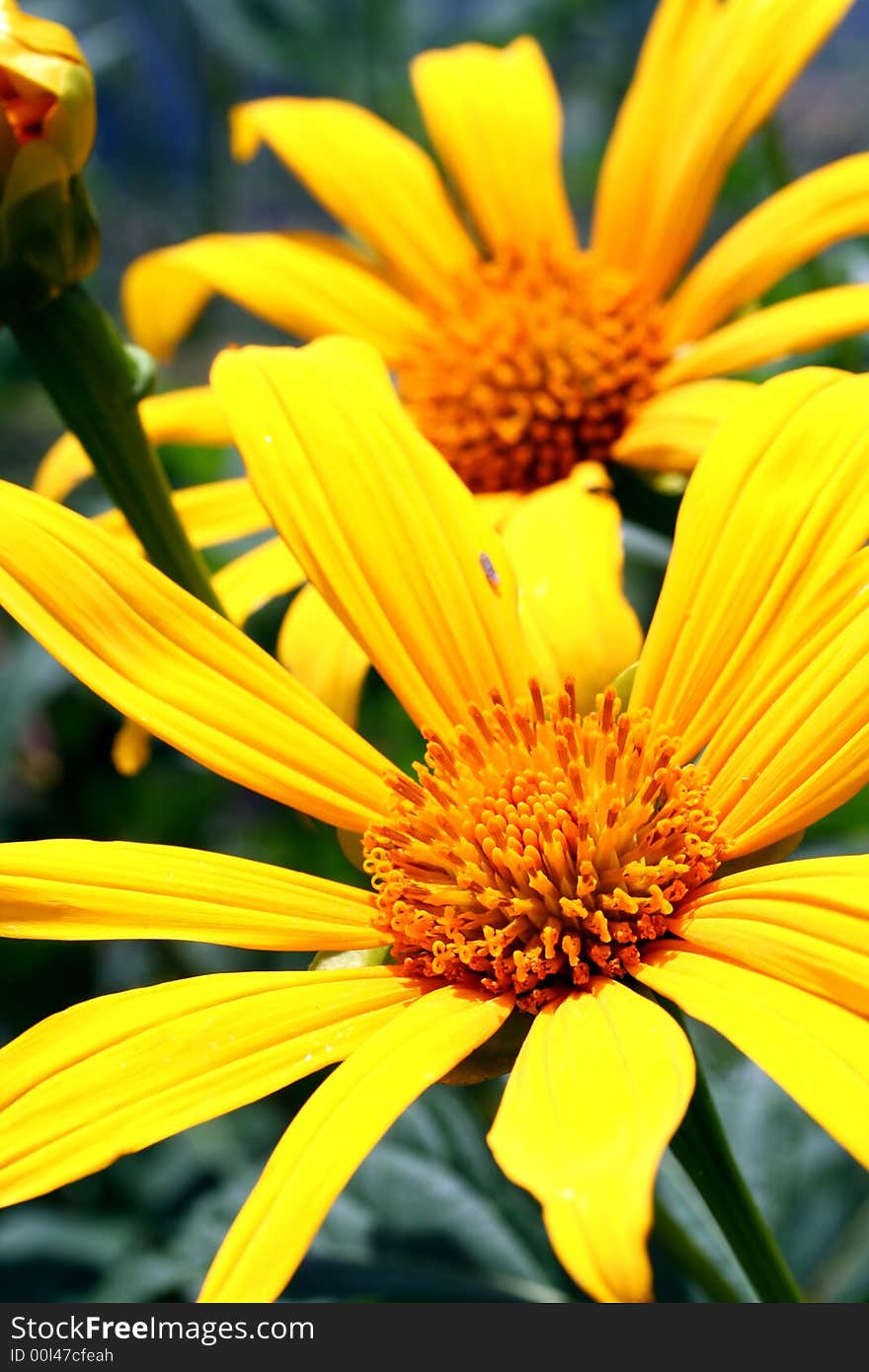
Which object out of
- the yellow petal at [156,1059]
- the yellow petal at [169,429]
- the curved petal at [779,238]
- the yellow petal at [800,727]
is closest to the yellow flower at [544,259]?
the curved petal at [779,238]

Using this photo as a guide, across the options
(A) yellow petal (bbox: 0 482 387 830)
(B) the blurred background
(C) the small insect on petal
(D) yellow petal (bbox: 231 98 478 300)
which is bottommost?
(B) the blurred background

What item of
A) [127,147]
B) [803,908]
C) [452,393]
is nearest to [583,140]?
[127,147]

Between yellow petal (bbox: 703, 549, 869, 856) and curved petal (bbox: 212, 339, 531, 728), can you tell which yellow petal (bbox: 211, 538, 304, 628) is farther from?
yellow petal (bbox: 703, 549, 869, 856)

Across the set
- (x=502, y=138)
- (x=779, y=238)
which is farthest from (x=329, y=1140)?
(x=502, y=138)

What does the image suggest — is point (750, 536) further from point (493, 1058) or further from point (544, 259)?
point (544, 259)

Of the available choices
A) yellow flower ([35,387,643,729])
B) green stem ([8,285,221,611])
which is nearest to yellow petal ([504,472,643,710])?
yellow flower ([35,387,643,729])

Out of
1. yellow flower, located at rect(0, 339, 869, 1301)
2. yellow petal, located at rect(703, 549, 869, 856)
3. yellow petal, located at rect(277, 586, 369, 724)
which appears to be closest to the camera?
yellow flower, located at rect(0, 339, 869, 1301)

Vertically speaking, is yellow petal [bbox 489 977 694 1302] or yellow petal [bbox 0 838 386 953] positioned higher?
yellow petal [bbox 489 977 694 1302]

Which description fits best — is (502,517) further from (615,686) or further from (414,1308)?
(414,1308)
